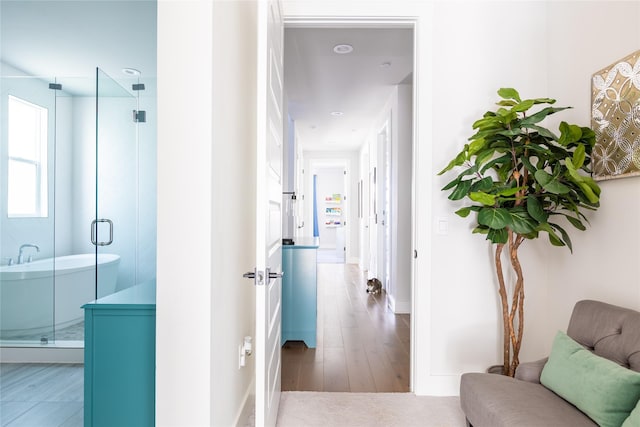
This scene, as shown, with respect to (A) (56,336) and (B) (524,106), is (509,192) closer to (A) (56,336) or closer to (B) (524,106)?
(B) (524,106)

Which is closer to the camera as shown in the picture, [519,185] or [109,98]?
[519,185]

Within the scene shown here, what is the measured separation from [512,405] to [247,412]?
132 cm

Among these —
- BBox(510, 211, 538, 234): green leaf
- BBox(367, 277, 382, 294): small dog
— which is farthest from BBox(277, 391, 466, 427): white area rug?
BBox(367, 277, 382, 294): small dog

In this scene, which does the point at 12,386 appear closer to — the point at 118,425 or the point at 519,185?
the point at 118,425

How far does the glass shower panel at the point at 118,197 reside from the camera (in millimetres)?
3410

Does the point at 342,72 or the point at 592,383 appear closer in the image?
the point at 592,383

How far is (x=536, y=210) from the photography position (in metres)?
1.82

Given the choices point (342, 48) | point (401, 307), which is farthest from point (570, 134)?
point (401, 307)

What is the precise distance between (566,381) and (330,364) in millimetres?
1722

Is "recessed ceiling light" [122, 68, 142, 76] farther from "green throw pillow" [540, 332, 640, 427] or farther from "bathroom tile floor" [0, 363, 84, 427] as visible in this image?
"green throw pillow" [540, 332, 640, 427]

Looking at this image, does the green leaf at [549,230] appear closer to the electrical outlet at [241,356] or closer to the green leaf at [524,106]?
the green leaf at [524,106]

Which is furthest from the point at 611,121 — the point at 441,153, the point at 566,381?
the point at 566,381

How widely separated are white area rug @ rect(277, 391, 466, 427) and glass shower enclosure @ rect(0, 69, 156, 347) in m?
2.04

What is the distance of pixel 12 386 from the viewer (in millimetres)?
2408
